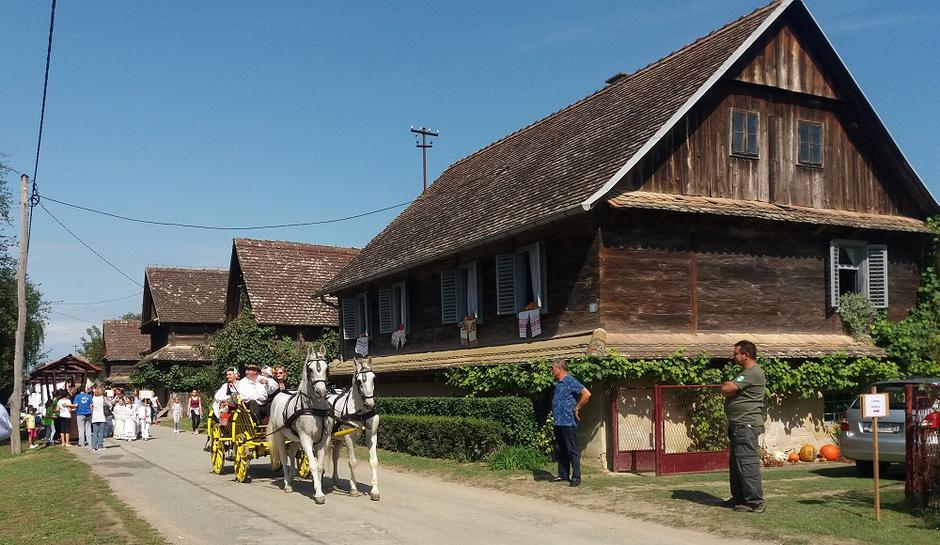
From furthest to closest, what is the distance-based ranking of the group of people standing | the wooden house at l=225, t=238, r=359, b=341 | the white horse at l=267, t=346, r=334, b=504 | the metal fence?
the wooden house at l=225, t=238, r=359, b=341 < the group of people standing < the white horse at l=267, t=346, r=334, b=504 < the metal fence

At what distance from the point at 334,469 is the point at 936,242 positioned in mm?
16615

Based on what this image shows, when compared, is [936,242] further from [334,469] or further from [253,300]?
[253,300]

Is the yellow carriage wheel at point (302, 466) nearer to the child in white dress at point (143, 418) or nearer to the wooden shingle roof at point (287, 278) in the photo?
the child in white dress at point (143, 418)

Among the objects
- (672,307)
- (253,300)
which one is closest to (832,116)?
(672,307)

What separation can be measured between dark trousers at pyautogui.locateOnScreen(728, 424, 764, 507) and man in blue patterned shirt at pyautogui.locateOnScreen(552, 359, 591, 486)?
10.9 feet

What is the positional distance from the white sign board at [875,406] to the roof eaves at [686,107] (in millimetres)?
7208

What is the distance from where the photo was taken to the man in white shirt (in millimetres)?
16734

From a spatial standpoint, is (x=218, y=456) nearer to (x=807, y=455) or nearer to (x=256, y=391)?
(x=256, y=391)

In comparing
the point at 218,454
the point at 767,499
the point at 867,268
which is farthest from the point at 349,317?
the point at 767,499

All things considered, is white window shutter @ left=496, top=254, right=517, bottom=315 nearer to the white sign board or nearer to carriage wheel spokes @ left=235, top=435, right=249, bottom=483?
carriage wheel spokes @ left=235, top=435, right=249, bottom=483

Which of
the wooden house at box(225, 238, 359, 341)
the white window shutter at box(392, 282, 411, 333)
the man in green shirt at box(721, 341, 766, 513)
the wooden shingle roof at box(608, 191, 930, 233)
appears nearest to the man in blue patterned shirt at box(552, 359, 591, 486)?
the man in green shirt at box(721, 341, 766, 513)

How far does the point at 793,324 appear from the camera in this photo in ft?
68.8

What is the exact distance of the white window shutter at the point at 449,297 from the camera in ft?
82.6

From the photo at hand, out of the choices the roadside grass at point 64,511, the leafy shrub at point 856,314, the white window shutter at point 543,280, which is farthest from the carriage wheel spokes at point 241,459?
the leafy shrub at point 856,314
